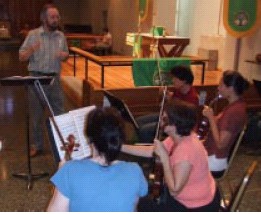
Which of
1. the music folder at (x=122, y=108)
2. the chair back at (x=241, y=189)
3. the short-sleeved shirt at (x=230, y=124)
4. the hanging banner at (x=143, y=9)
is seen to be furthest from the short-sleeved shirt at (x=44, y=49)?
the hanging banner at (x=143, y=9)

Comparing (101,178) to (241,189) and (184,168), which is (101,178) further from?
(241,189)

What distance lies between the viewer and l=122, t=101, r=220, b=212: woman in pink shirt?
1.84 meters

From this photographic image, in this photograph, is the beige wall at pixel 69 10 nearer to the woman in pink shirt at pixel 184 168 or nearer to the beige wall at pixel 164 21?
the beige wall at pixel 164 21

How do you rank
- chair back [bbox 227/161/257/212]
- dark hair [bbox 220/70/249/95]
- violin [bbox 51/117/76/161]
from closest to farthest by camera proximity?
1. chair back [bbox 227/161/257/212]
2. violin [bbox 51/117/76/161]
3. dark hair [bbox 220/70/249/95]

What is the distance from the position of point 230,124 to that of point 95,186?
1381 millimetres

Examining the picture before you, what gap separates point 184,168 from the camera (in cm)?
182

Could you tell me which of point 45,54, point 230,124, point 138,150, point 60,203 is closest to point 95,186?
point 60,203

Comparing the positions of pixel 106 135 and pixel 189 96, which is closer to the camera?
pixel 106 135

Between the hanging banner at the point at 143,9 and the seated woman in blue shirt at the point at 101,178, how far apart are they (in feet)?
27.9

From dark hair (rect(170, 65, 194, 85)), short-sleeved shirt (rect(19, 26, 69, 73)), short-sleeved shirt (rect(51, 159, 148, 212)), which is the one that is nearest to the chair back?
short-sleeved shirt (rect(51, 159, 148, 212))

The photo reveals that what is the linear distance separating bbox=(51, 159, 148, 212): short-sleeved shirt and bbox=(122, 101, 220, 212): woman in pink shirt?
369mm

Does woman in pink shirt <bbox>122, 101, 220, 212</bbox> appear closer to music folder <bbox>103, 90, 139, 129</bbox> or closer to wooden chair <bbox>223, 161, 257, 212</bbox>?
wooden chair <bbox>223, 161, 257, 212</bbox>

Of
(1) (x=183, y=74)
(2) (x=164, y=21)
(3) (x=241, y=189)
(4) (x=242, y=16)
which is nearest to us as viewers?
(3) (x=241, y=189)

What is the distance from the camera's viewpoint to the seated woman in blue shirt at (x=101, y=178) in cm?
147
